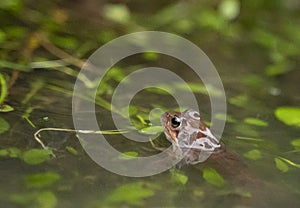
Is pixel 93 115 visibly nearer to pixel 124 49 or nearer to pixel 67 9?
pixel 124 49

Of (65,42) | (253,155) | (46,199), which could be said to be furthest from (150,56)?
(46,199)

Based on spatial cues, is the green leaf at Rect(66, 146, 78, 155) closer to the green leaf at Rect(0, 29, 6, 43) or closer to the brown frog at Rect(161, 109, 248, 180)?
the brown frog at Rect(161, 109, 248, 180)

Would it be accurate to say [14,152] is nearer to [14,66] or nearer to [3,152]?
[3,152]

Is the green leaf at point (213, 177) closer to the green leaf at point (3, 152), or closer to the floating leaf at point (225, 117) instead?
the floating leaf at point (225, 117)

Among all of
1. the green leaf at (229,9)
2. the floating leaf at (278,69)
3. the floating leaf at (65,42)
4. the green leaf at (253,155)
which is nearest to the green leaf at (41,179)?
the green leaf at (253,155)

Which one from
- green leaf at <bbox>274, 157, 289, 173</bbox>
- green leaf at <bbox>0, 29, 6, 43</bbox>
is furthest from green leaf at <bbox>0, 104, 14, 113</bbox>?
green leaf at <bbox>274, 157, 289, 173</bbox>

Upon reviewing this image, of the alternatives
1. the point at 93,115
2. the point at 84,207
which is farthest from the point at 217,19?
the point at 84,207

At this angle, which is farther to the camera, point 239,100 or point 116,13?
point 116,13
